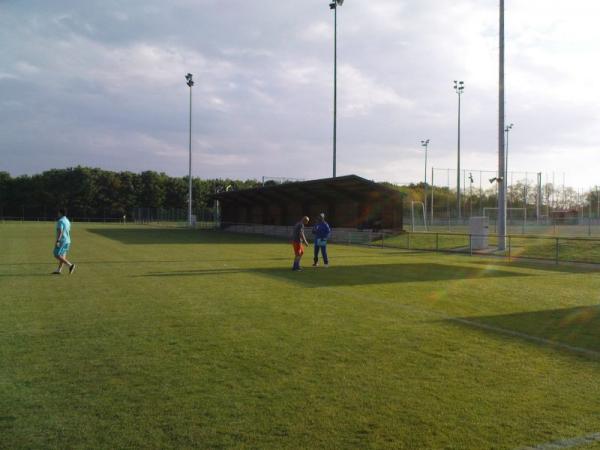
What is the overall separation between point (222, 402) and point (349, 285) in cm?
861

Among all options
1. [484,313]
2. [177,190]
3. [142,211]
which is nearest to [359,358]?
[484,313]

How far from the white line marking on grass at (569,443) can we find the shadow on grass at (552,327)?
2.80m

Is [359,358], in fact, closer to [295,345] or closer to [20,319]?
[295,345]

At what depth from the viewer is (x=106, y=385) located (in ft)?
17.8

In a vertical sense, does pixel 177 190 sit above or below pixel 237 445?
above

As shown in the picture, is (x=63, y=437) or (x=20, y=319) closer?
(x=63, y=437)

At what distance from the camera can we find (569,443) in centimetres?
417

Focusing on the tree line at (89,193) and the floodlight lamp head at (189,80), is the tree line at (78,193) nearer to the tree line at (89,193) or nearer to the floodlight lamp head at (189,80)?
the tree line at (89,193)

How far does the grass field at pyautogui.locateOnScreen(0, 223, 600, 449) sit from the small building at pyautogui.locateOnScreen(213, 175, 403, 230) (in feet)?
72.8

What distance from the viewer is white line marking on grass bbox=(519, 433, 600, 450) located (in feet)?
13.4

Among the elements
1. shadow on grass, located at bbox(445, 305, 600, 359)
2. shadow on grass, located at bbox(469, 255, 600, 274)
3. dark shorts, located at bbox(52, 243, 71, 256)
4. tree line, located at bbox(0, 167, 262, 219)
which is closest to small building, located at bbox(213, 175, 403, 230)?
shadow on grass, located at bbox(469, 255, 600, 274)

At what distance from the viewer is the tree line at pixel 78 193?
310 ft

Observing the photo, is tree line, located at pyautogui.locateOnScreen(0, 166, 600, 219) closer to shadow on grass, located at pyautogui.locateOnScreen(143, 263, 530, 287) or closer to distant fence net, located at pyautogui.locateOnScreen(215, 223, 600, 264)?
distant fence net, located at pyautogui.locateOnScreen(215, 223, 600, 264)

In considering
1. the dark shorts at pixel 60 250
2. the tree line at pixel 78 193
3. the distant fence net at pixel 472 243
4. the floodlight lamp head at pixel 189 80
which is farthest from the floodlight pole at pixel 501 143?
the tree line at pixel 78 193
